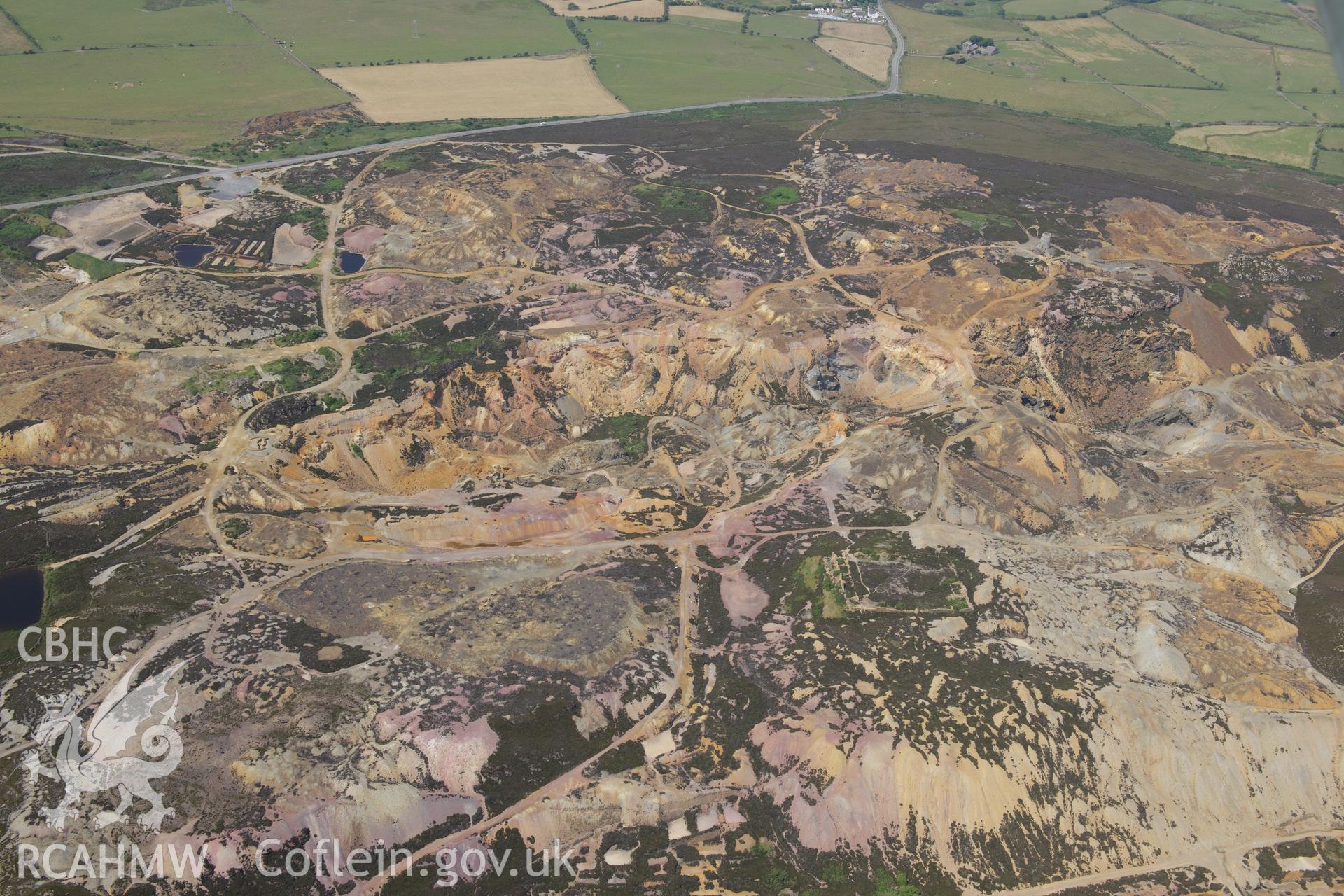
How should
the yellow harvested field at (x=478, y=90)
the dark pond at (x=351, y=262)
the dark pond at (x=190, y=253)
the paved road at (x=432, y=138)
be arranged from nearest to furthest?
1. the dark pond at (x=190, y=253)
2. the dark pond at (x=351, y=262)
3. the paved road at (x=432, y=138)
4. the yellow harvested field at (x=478, y=90)

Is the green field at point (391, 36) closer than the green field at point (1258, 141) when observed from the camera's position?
No

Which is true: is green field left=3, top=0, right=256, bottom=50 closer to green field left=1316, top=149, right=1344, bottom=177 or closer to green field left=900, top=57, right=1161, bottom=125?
green field left=900, top=57, right=1161, bottom=125

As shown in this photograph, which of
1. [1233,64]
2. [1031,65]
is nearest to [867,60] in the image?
[1031,65]

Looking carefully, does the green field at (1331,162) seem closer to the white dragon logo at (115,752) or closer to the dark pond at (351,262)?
the dark pond at (351,262)

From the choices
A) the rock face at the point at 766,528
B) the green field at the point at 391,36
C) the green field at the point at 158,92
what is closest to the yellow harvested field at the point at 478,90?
the green field at the point at 391,36

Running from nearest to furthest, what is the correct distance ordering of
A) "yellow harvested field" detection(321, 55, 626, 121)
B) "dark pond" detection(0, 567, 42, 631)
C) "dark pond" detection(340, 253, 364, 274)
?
"dark pond" detection(0, 567, 42, 631) < "dark pond" detection(340, 253, 364, 274) < "yellow harvested field" detection(321, 55, 626, 121)

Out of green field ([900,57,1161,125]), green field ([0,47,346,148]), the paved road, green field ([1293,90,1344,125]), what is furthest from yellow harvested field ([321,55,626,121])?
green field ([1293,90,1344,125])

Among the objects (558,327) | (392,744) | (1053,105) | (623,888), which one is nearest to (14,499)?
(392,744)
